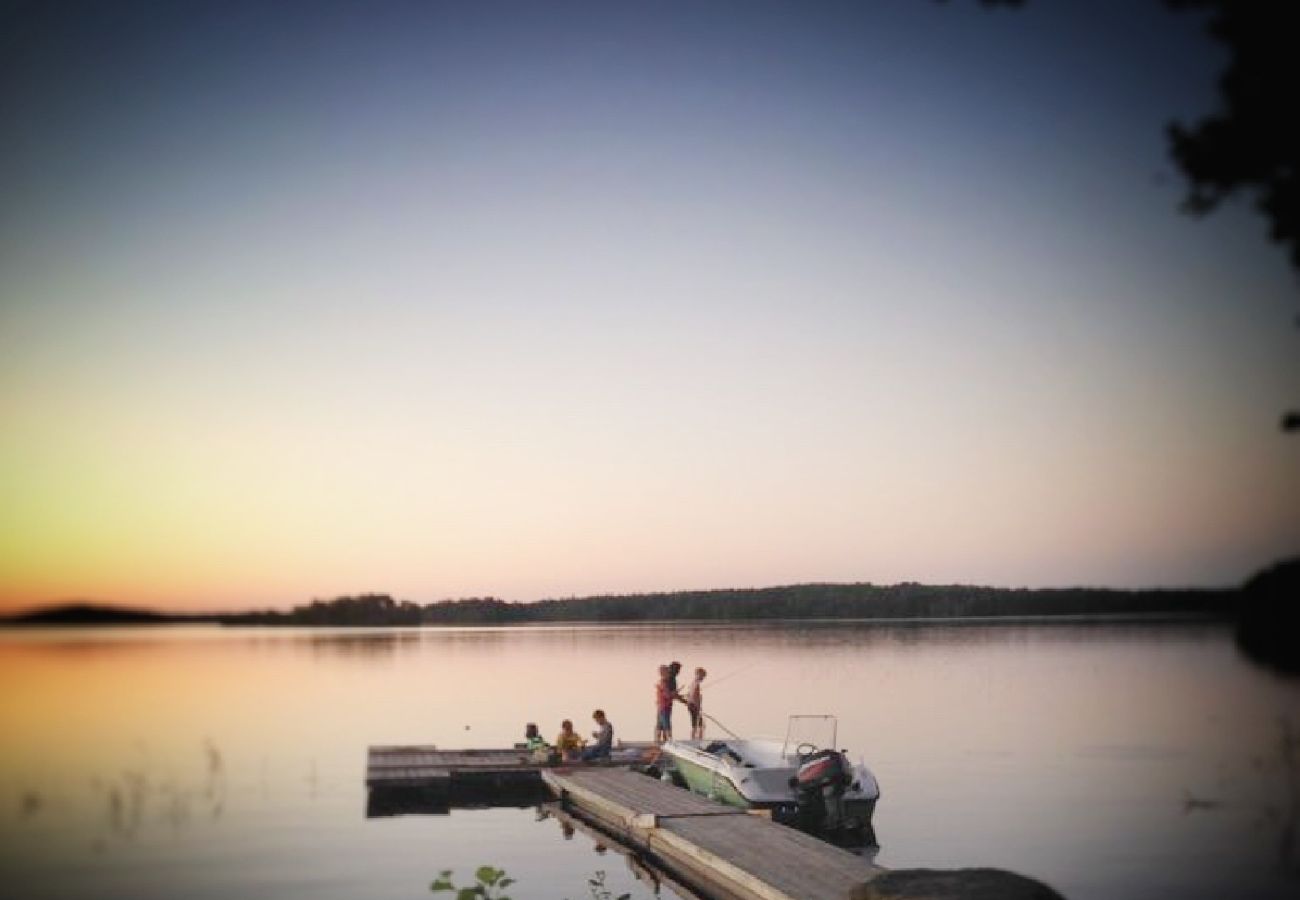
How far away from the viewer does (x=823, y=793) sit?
1753 centimetres

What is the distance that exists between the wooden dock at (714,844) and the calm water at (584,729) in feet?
2.24

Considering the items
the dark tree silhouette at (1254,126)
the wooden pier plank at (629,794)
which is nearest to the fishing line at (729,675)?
the wooden pier plank at (629,794)

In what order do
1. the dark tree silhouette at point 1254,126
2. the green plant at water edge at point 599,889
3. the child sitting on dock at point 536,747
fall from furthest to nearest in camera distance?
the child sitting on dock at point 536,747 < the green plant at water edge at point 599,889 < the dark tree silhouette at point 1254,126

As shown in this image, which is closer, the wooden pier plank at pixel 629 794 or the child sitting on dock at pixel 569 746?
the wooden pier plank at pixel 629 794

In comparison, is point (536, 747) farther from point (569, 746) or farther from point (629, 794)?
point (629, 794)

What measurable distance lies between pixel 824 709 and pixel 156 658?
65.7 meters

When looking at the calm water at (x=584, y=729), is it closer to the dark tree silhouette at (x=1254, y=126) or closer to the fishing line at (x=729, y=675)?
the fishing line at (x=729, y=675)

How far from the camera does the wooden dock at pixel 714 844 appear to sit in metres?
12.5

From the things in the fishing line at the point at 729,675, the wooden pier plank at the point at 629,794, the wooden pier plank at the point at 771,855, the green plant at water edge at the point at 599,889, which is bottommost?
the green plant at water edge at the point at 599,889

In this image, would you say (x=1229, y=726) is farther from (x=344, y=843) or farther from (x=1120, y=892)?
(x=344, y=843)

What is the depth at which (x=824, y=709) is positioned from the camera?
129 feet

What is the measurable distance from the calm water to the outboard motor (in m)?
1.27

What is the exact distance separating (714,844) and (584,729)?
23229 mm

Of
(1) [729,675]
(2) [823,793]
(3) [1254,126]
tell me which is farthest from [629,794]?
(1) [729,675]
